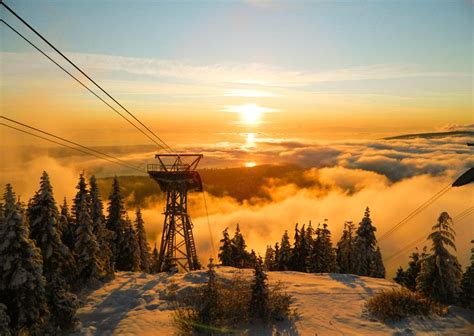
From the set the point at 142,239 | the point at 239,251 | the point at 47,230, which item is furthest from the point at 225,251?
the point at 47,230

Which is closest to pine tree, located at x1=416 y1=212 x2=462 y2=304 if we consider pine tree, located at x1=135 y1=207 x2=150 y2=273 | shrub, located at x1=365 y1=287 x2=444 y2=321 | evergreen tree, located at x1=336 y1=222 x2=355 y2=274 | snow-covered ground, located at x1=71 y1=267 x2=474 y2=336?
snow-covered ground, located at x1=71 y1=267 x2=474 y2=336

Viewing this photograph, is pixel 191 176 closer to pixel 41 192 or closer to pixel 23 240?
pixel 41 192

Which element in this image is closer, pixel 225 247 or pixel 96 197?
pixel 96 197

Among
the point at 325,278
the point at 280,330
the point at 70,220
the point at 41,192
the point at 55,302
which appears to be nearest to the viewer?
the point at 280,330

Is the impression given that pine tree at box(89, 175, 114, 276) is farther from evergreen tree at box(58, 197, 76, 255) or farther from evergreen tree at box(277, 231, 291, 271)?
evergreen tree at box(277, 231, 291, 271)

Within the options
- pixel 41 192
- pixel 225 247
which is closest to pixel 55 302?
pixel 41 192

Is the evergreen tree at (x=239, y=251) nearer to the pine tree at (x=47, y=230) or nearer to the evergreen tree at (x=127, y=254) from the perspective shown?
the evergreen tree at (x=127, y=254)

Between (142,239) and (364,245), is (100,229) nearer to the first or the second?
(142,239)
